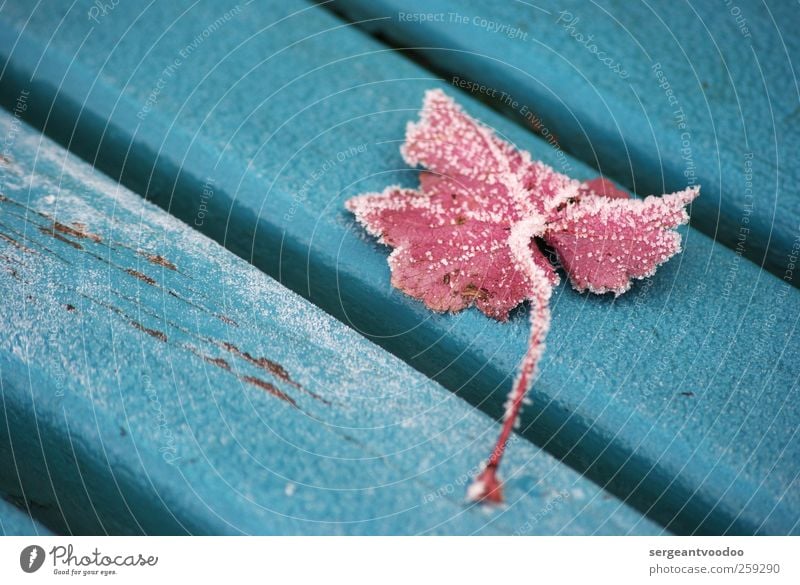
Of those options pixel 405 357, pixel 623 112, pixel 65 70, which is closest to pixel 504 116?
pixel 623 112

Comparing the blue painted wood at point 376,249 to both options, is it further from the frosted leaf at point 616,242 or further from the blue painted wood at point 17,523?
the blue painted wood at point 17,523

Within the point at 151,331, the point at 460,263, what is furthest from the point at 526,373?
the point at 151,331

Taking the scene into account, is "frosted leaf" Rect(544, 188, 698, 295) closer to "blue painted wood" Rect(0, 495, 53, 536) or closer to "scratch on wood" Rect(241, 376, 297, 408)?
"scratch on wood" Rect(241, 376, 297, 408)

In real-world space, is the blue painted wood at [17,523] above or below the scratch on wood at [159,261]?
below

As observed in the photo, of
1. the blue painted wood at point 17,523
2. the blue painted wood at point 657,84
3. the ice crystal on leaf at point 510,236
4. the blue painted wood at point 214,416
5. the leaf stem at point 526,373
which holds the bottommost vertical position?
the blue painted wood at point 17,523

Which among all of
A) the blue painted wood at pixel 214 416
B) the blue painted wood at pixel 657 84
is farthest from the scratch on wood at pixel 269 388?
the blue painted wood at pixel 657 84

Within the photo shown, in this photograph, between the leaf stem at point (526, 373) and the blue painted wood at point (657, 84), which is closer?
the leaf stem at point (526, 373)

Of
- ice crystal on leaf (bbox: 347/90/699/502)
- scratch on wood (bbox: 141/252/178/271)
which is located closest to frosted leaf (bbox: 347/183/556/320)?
ice crystal on leaf (bbox: 347/90/699/502)
